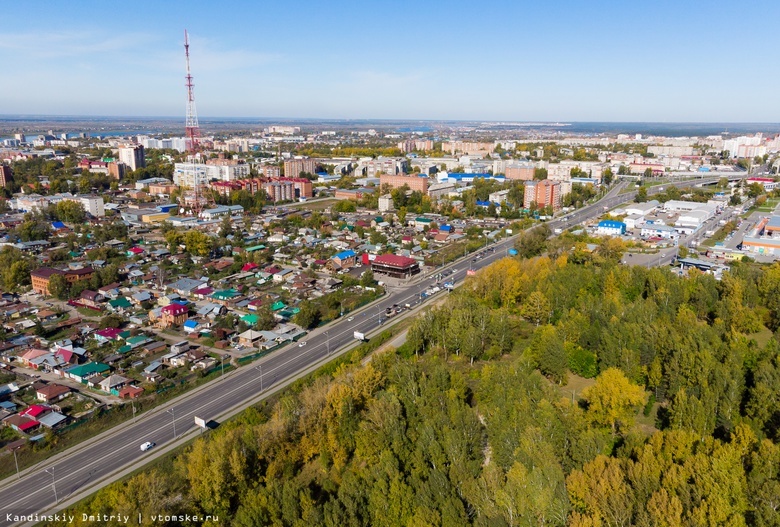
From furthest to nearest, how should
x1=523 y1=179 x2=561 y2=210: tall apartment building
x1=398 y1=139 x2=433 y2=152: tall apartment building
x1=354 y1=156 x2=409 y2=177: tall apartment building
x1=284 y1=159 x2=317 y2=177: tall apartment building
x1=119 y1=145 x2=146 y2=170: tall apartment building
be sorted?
x1=398 y1=139 x2=433 y2=152: tall apartment building, x1=354 y1=156 x2=409 y2=177: tall apartment building, x1=119 y1=145 x2=146 y2=170: tall apartment building, x1=284 y1=159 x2=317 y2=177: tall apartment building, x1=523 y1=179 x2=561 y2=210: tall apartment building

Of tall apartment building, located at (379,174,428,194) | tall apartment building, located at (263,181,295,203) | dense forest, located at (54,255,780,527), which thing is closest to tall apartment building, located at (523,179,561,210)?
tall apartment building, located at (379,174,428,194)

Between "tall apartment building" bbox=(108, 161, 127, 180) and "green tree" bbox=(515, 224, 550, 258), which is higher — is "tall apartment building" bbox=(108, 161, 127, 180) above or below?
above

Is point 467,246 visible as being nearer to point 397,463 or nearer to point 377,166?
point 397,463

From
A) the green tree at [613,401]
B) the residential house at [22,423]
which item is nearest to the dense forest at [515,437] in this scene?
the green tree at [613,401]

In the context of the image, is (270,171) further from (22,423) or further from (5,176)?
(22,423)

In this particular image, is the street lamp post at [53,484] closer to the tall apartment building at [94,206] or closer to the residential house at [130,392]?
the residential house at [130,392]

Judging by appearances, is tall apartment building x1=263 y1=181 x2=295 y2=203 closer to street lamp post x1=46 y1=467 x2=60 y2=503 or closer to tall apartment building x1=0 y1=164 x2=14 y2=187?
tall apartment building x1=0 y1=164 x2=14 y2=187
